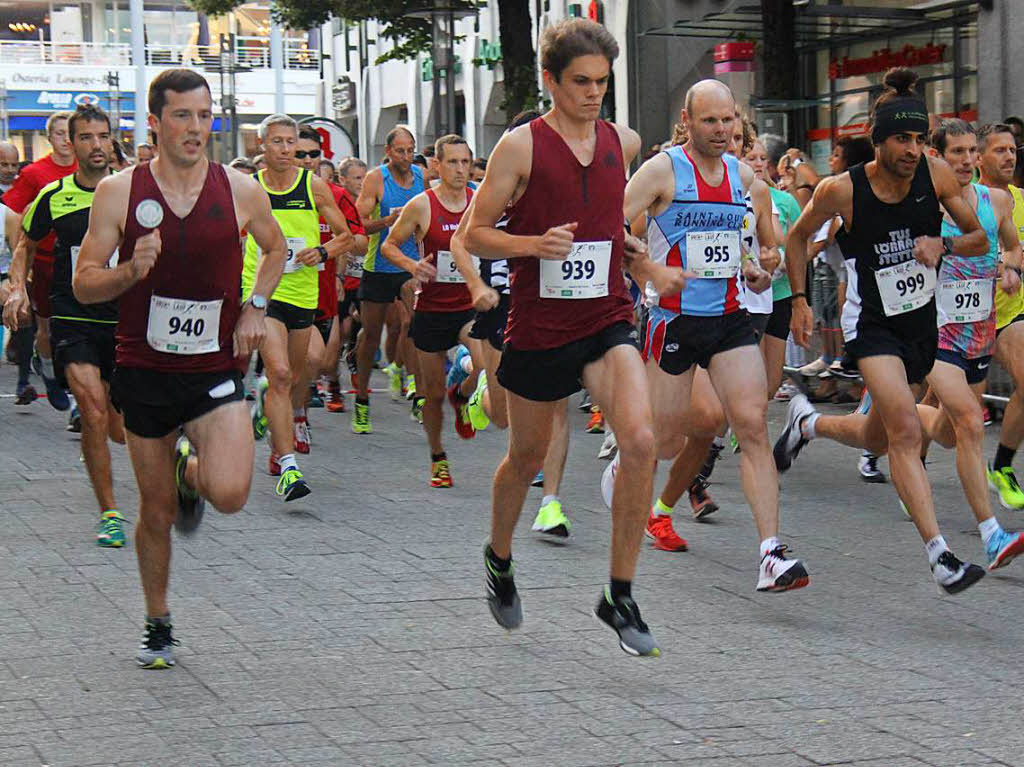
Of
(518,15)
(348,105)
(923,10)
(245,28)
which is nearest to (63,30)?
(245,28)

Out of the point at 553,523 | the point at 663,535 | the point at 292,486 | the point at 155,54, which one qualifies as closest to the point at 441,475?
the point at 292,486

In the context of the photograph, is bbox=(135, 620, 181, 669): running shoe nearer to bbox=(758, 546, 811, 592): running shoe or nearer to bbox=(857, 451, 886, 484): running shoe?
bbox=(758, 546, 811, 592): running shoe

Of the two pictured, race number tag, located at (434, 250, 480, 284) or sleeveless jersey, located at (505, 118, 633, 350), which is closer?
sleeveless jersey, located at (505, 118, 633, 350)

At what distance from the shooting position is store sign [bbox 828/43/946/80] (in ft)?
64.9

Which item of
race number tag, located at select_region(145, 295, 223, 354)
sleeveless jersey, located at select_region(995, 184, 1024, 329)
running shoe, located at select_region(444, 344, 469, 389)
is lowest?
running shoe, located at select_region(444, 344, 469, 389)

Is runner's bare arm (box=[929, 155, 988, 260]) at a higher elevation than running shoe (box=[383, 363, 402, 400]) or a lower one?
higher

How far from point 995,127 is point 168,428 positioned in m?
4.98

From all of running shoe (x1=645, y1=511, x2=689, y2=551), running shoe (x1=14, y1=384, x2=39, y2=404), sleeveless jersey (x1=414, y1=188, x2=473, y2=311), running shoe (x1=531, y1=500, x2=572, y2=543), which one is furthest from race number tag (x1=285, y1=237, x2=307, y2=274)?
running shoe (x1=14, y1=384, x2=39, y2=404)

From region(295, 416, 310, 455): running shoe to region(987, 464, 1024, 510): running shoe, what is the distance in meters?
4.62

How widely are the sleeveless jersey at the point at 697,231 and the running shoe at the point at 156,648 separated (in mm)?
2574

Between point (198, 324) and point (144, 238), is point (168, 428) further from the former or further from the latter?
point (144, 238)

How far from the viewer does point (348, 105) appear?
49000 millimetres

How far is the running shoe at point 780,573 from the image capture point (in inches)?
257

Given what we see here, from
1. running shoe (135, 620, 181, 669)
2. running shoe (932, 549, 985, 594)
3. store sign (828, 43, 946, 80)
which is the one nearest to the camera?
running shoe (135, 620, 181, 669)
